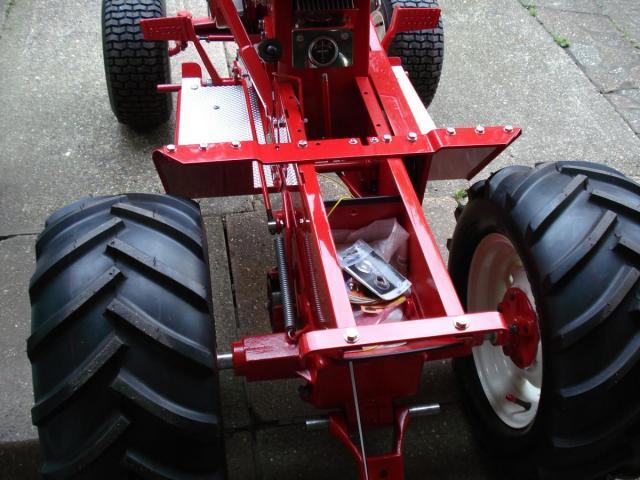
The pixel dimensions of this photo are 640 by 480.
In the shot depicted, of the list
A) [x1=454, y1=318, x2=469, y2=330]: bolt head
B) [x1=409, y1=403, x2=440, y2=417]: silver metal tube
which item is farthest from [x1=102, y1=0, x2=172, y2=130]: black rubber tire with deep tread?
[x1=454, y1=318, x2=469, y2=330]: bolt head

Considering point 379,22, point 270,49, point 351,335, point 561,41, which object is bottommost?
point 561,41

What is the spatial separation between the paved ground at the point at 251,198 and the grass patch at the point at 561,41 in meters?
0.07

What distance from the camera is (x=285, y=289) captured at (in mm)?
2254

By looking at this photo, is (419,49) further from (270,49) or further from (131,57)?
(131,57)

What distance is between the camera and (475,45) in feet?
17.0

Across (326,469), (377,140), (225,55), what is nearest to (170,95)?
(225,55)

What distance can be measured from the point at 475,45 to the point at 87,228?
406 cm

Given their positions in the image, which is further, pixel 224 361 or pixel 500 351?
pixel 500 351

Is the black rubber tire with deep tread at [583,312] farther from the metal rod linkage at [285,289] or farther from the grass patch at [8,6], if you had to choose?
the grass patch at [8,6]

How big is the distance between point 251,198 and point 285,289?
1.56 metres

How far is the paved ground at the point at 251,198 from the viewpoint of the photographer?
2.64 m

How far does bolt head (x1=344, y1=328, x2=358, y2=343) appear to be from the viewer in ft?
5.37

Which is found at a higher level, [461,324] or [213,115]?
[461,324]

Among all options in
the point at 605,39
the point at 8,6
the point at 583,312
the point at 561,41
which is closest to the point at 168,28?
the point at 583,312
